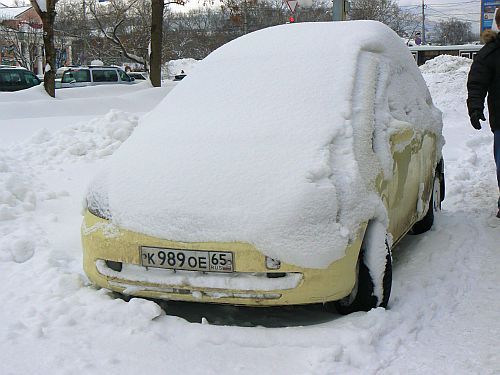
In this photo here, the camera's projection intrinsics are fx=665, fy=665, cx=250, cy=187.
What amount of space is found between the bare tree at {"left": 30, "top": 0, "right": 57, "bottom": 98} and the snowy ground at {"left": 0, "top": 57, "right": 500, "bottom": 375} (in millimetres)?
11598

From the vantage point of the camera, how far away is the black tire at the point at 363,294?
378cm

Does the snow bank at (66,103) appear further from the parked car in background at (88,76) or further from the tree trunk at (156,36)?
the parked car in background at (88,76)

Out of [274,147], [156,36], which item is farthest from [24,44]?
→ [274,147]

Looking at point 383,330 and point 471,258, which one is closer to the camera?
point 383,330

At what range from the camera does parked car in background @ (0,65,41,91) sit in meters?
23.7

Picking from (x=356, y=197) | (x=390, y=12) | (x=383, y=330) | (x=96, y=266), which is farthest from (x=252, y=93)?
(x=390, y=12)

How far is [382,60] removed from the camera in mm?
4922

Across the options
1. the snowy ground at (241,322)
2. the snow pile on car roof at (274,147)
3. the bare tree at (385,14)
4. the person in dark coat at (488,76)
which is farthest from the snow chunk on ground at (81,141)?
the bare tree at (385,14)

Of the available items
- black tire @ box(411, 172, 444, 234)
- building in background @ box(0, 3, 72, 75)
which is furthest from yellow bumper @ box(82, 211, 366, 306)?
building in background @ box(0, 3, 72, 75)

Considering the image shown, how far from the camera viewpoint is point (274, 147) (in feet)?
13.0

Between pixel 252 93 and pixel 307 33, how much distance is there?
856 millimetres

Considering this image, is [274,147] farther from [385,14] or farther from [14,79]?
[385,14]

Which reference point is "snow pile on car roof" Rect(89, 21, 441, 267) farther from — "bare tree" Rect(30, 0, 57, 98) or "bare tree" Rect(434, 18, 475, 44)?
"bare tree" Rect(434, 18, 475, 44)

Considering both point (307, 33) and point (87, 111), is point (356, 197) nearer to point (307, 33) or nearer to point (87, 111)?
point (307, 33)
